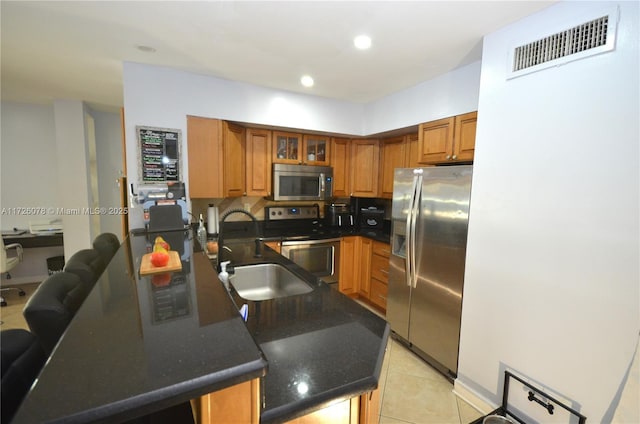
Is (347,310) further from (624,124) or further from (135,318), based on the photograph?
(624,124)

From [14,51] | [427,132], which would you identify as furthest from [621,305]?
[14,51]

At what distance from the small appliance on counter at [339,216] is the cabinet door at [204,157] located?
152 cm

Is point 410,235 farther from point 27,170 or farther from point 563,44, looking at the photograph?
point 27,170

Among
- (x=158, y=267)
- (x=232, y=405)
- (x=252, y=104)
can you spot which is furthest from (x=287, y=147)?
(x=232, y=405)

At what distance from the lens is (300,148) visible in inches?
134

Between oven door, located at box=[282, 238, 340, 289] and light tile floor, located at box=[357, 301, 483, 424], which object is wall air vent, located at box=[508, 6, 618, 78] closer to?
light tile floor, located at box=[357, 301, 483, 424]

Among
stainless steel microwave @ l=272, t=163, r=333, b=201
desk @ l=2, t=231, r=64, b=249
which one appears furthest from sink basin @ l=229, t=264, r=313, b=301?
desk @ l=2, t=231, r=64, b=249

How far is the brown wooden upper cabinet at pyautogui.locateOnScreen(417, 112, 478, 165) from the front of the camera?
2.25m

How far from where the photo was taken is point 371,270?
341 centimetres

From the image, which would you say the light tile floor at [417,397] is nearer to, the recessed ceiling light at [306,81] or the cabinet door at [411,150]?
the cabinet door at [411,150]

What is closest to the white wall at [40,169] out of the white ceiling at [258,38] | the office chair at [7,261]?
the office chair at [7,261]

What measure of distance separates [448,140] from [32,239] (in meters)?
4.98

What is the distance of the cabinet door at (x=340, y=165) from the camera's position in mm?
3645

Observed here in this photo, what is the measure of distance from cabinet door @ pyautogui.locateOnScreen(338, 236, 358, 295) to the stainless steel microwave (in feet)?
2.06
